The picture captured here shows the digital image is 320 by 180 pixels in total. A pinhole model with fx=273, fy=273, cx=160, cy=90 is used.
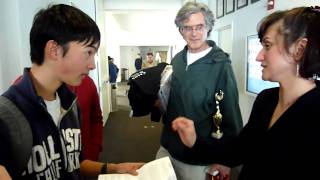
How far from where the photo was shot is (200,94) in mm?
1474

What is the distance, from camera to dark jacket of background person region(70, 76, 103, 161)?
70.9 inches

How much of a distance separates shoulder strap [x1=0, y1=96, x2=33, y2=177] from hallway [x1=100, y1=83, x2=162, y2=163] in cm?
325

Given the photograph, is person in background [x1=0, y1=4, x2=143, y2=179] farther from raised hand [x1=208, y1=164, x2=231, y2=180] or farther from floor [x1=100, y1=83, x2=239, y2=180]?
floor [x1=100, y1=83, x2=239, y2=180]

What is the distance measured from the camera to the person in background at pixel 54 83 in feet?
2.81

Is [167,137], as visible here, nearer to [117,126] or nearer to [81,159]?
[81,159]

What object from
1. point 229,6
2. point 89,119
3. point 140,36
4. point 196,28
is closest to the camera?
point 196,28

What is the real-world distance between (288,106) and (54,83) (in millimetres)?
842

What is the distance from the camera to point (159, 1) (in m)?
5.95

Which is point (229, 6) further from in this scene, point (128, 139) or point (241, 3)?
point (128, 139)

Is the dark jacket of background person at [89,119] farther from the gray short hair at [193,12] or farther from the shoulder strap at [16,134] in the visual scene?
the shoulder strap at [16,134]

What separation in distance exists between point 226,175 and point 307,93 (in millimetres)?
737

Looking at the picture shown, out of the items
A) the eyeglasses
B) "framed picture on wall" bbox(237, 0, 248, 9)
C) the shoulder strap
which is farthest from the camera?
"framed picture on wall" bbox(237, 0, 248, 9)


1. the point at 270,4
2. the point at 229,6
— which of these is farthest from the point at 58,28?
the point at 229,6

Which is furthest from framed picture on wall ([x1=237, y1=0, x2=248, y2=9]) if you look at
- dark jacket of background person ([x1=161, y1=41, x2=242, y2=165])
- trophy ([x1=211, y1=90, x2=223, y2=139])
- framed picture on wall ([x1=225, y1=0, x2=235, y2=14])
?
trophy ([x1=211, y1=90, x2=223, y2=139])
